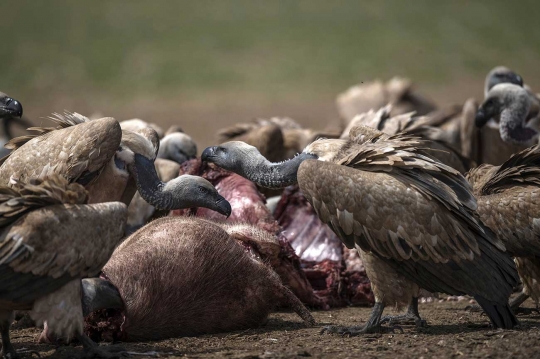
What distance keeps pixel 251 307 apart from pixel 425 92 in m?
28.9

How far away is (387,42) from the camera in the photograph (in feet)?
141

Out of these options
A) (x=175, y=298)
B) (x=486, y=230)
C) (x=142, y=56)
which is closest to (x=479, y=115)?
(x=486, y=230)

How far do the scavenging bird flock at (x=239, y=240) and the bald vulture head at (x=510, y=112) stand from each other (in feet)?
13.0

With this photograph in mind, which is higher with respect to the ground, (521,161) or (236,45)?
(236,45)

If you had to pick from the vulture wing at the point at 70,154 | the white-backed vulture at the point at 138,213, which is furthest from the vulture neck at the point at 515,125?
the vulture wing at the point at 70,154

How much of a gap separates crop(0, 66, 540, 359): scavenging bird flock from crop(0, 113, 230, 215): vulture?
12 mm

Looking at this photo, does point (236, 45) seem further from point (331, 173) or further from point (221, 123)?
point (331, 173)

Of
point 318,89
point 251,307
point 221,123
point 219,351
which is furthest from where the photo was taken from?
point 318,89

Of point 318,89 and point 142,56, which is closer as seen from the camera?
point 318,89

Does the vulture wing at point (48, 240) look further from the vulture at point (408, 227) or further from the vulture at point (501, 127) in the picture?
the vulture at point (501, 127)

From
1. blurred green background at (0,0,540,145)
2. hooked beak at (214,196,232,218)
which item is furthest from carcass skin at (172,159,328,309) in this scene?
blurred green background at (0,0,540,145)

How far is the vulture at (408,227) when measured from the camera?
593 cm

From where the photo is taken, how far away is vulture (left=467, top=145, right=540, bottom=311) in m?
6.55

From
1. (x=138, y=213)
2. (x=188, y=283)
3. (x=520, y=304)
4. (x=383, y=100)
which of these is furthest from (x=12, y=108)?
(x=383, y=100)
